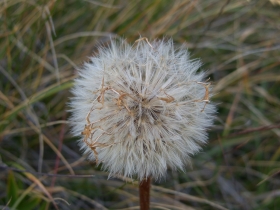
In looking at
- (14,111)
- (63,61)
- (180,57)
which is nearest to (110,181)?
(14,111)

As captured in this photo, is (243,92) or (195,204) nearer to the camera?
(195,204)

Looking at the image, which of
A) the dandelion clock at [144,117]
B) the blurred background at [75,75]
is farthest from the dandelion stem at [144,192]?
the blurred background at [75,75]

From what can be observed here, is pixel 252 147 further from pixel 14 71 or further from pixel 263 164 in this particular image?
pixel 14 71

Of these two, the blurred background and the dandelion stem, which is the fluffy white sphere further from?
the blurred background

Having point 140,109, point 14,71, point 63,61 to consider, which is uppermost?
point 63,61

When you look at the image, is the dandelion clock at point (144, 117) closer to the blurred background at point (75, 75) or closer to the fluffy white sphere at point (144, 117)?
the fluffy white sphere at point (144, 117)

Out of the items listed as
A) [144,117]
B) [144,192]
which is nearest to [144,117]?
[144,117]
